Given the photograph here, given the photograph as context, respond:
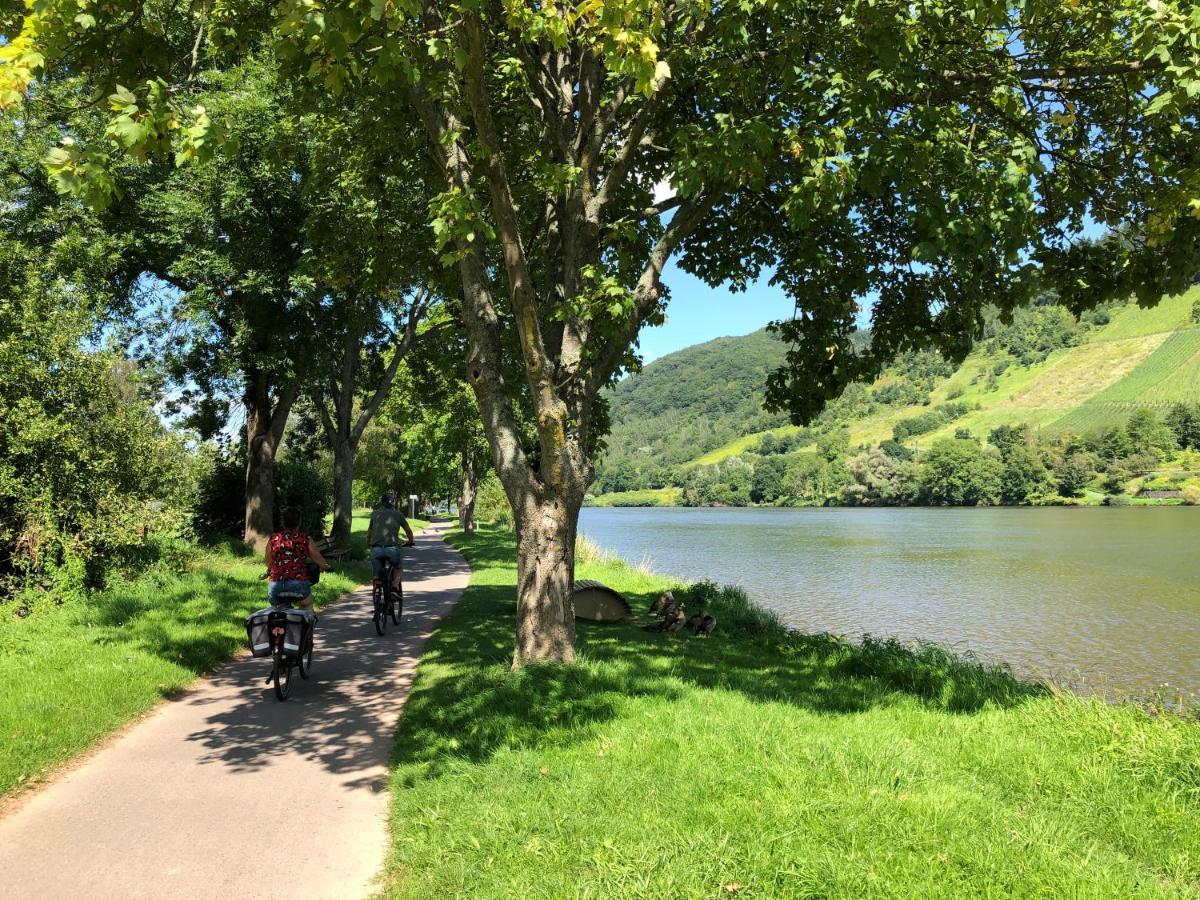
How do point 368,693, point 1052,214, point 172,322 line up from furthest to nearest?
point 172,322 → point 1052,214 → point 368,693

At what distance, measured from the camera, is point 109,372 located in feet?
40.9

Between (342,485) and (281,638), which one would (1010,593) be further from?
(281,638)

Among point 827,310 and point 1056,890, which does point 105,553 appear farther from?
point 1056,890

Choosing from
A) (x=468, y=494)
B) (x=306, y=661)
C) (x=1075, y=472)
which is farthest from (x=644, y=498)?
(x=306, y=661)

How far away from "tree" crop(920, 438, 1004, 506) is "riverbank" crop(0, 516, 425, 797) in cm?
10511

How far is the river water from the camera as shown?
13354 millimetres

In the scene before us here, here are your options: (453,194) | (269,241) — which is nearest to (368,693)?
(453,194)

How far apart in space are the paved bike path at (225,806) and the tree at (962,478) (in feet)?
355

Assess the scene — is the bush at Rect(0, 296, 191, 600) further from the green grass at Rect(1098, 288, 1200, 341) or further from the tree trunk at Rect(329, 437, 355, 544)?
the green grass at Rect(1098, 288, 1200, 341)

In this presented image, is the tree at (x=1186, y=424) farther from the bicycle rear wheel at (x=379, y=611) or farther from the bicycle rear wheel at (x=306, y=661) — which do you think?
the bicycle rear wheel at (x=306, y=661)

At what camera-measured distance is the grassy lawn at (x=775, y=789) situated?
365 centimetres

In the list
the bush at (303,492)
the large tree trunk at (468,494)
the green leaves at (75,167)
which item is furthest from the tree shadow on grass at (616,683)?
the large tree trunk at (468,494)

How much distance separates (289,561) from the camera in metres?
7.69

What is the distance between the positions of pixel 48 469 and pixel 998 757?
1250 centimetres
